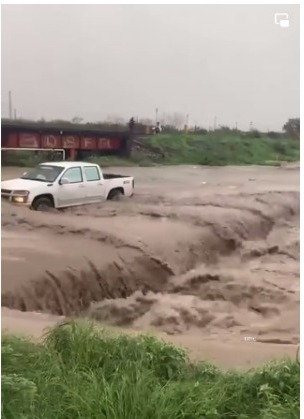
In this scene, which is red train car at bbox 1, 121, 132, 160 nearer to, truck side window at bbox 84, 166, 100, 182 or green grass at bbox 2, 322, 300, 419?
truck side window at bbox 84, 166, 100, 182

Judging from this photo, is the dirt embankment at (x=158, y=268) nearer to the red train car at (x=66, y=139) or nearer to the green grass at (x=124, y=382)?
the green grass at (x=124, y=382)

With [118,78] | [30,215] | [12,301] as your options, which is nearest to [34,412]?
[12,301]

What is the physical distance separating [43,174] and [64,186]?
8 centimetres

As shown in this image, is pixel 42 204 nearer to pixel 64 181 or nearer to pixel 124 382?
pixel 64 181

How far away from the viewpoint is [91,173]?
2.02 meters

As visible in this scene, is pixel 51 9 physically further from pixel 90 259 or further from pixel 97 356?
pixel 97 356

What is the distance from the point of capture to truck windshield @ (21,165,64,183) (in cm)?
200

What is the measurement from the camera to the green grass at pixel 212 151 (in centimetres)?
202

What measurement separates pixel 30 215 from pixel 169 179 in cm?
47

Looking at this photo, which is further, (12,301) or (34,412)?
(12,301)

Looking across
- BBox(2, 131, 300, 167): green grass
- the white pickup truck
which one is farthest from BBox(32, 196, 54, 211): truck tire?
BBox(2, 131, 300, 167): green grass

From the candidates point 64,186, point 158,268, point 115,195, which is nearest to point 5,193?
point 64,186

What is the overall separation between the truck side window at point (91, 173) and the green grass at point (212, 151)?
3 cm

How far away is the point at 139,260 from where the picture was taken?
2.01 m
